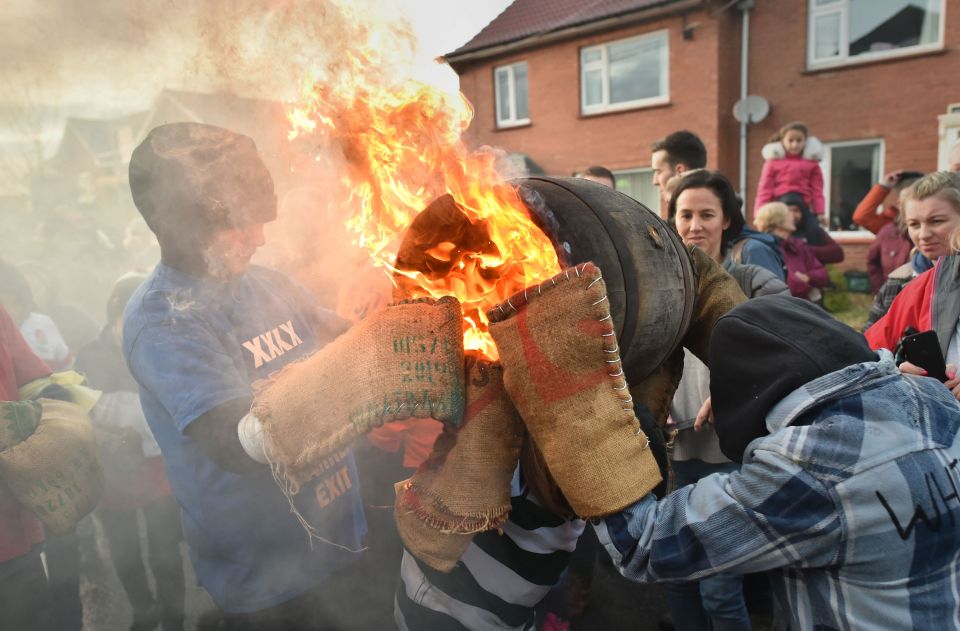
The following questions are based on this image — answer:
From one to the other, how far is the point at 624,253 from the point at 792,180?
6.55 m

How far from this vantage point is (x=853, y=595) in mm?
1330

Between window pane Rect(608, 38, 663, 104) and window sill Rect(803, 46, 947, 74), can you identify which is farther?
window pane Rect(608, 38, 663, 104)

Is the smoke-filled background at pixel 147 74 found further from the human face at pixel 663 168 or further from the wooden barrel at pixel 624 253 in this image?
the human face at pixel 663 168

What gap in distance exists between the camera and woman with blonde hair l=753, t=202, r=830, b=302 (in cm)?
477

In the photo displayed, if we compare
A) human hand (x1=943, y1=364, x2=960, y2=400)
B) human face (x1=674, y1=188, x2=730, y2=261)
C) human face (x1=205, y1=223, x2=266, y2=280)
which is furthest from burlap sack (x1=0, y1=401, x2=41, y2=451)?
human hand (x1=943, y1=364, x2=960, y2=400)

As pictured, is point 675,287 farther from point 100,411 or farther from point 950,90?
point 950,90

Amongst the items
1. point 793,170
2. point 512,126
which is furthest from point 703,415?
point 512,126

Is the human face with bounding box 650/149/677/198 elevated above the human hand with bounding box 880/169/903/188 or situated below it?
above

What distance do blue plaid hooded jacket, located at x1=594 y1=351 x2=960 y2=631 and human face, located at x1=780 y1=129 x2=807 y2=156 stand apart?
6708 mm

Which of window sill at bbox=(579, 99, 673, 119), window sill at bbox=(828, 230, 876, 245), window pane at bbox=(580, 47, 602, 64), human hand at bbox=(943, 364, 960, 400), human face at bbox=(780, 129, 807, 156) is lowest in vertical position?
window sill at bbox=(828, 230, 876, 245)

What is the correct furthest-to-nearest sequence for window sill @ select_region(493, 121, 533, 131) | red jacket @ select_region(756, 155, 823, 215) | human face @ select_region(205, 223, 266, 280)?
window sill @ select_region(493, 121, 533, 131)
red jacket @ select_region(756, 155, 823, 215)
human face @ select_region(205, 223, 266, 280)

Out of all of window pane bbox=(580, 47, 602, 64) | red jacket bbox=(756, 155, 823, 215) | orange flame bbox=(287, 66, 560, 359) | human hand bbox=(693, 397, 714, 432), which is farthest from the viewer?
window pane bbox=(580, 47, 602, 64)

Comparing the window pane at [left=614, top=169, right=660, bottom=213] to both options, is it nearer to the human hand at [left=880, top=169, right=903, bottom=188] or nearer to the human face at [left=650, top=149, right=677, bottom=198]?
the human hand at [left=880, top=169, right=903, bottom=188]

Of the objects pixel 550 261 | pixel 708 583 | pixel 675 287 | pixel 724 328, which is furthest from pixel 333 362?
pixel 708 583
